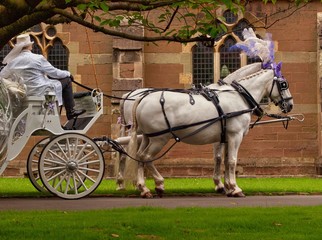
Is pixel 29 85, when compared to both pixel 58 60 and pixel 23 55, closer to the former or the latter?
pixel 23 55

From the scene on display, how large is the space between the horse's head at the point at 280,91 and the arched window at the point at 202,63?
30.1ft

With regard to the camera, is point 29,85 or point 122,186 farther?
point 122,186

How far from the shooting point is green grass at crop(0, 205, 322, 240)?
9188 millimetres

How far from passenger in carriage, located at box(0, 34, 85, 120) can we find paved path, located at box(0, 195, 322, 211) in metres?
1.69

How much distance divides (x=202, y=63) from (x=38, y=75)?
36.7 feet

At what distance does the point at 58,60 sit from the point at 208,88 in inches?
408

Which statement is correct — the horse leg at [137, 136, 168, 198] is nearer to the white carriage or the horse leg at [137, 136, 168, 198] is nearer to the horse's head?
the white carriage

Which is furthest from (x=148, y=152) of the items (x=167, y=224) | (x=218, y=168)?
(x=167, y=224)

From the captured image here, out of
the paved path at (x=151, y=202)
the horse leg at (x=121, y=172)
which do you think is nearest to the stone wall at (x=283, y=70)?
the horse leg at (x=121, y=172)

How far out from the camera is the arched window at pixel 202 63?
25562 millimetres

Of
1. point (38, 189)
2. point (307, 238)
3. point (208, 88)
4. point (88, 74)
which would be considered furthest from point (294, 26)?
point (307, 238)

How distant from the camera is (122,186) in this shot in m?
16.6

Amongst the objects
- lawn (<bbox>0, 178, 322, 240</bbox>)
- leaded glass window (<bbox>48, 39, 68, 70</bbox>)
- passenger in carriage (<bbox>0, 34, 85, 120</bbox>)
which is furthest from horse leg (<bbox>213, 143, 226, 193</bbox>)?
leaded glass window (<bbox>48, 39, 68, 70</bbox>)

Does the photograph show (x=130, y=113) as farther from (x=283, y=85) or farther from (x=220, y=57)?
(x=220, y=57)
